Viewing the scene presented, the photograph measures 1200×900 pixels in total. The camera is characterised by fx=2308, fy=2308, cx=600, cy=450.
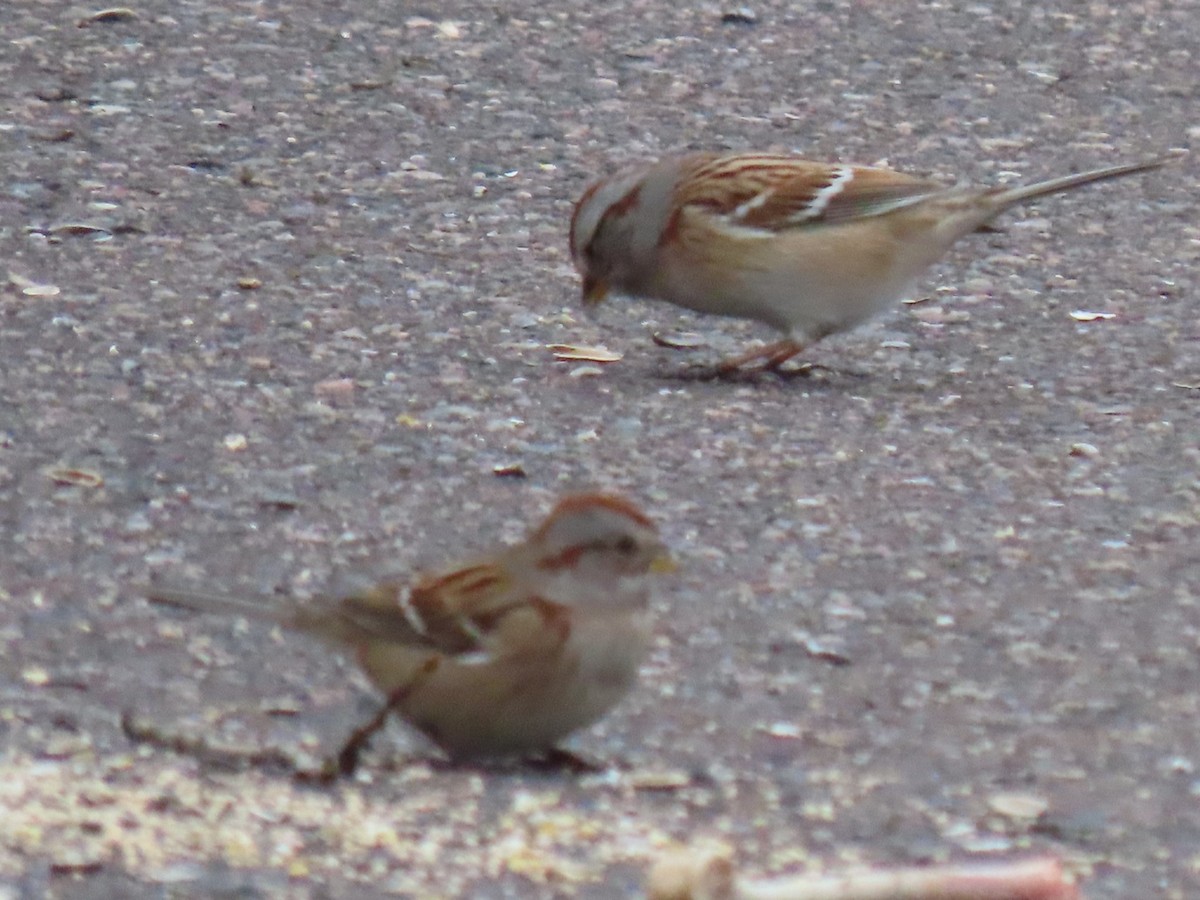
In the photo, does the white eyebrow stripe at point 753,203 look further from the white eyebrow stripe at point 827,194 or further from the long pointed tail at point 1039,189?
the long pointed tail at point 1039,189

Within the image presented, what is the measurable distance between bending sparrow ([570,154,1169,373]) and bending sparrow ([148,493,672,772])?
2510 mm

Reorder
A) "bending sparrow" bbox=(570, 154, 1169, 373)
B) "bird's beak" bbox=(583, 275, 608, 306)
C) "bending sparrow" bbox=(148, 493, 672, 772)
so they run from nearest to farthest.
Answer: "bending sparrow" bbox=(148, 493, 672, 772), "bending sparrow" bbox=(570, 154, 1169, 373), "bird's beak" bbox=(583, 275, 608, 306)

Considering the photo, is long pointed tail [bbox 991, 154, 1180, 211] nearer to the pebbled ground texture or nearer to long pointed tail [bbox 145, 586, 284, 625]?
the pebbled ground texture

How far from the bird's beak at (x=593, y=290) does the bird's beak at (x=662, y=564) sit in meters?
2.63

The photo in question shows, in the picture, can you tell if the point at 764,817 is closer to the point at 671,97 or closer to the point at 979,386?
the point at 979,386

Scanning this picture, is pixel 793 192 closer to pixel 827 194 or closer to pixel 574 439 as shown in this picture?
pixel 827 194

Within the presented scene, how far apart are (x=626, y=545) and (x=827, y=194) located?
108 inches

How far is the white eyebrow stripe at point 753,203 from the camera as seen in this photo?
6.30 metres

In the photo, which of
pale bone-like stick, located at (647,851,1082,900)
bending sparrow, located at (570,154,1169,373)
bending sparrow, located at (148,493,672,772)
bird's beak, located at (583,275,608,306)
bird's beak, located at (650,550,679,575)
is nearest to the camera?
pale bone-like stick, located at (647,851,1082,900)

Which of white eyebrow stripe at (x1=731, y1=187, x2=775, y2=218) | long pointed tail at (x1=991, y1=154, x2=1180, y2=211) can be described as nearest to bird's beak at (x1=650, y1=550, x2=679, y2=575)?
white eyebrow stripe at (x1=731, y1=187, x2=775, y2=218)

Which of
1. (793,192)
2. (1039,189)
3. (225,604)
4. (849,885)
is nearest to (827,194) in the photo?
(793,192)

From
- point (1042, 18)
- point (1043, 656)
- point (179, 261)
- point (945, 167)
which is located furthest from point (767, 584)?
point (1042, 18)

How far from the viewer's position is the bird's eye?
12.5 feet

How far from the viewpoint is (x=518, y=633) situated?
374 centimetres
